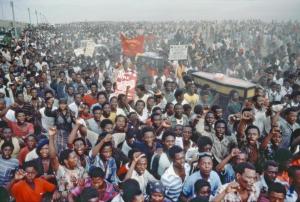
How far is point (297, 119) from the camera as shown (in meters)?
7.29

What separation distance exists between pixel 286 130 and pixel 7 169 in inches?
173

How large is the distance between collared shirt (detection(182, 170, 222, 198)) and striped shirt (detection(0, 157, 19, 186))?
2.30 m

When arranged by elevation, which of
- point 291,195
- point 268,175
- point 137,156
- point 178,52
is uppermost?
point 178,52

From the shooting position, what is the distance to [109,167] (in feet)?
17.3

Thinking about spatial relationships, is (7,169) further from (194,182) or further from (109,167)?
(194,182)

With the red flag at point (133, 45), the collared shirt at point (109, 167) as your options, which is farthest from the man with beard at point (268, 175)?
the red flag at point (133, 45)

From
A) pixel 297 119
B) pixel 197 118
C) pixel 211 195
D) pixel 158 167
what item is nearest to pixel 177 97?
pixel 197 118

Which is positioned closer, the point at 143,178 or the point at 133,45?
the point at 143,178

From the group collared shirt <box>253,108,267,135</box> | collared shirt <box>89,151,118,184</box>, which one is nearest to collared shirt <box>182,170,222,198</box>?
collared shirt <box>89,151,118,184</box>

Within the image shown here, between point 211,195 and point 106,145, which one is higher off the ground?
point 106,145

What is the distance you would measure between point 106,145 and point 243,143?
6.87 ft

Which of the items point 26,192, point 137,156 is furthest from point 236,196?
point 26,192

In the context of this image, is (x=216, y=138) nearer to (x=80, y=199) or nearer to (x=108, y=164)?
(x=108, y=164)

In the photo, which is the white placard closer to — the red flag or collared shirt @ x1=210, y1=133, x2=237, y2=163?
the red flag
